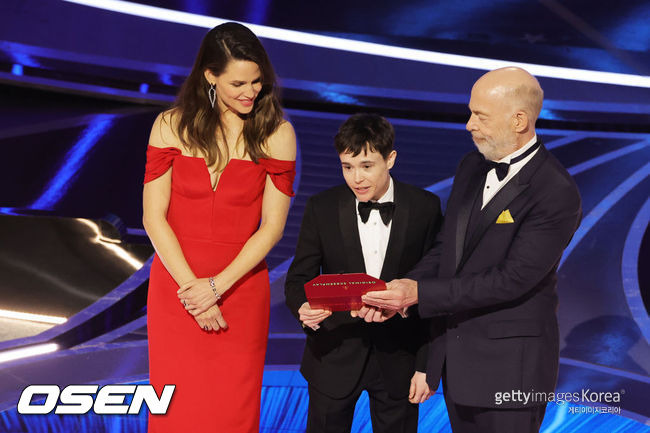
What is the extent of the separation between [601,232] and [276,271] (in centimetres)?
318

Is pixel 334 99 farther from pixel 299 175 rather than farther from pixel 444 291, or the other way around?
pixel 444 291

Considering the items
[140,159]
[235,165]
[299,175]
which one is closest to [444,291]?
[235,165]

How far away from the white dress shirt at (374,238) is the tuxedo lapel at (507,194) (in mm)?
385

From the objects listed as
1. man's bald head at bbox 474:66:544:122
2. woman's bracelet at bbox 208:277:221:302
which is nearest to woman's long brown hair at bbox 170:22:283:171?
woman's bracelet at bbox 208:277:221:302

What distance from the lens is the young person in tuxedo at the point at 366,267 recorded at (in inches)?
96.9

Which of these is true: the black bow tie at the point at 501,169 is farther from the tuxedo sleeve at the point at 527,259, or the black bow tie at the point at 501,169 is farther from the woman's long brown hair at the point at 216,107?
the woman's long brown hair at the point at 216,107

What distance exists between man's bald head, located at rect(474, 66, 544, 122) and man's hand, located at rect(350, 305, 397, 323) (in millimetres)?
781

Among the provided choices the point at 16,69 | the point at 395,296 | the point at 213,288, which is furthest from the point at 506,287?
the point at 16,69

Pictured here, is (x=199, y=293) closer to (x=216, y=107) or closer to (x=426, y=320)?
(x=216, y=107)

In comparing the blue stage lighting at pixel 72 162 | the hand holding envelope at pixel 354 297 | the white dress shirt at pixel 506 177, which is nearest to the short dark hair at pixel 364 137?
the white dress shirt at pixel 506 177

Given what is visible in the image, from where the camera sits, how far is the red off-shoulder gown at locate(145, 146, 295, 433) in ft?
8.14

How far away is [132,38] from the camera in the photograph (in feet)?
22.5

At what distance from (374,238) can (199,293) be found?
66cm

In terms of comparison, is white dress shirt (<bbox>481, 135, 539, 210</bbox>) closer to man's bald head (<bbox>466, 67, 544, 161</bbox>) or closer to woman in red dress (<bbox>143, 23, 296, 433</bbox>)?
man's bald head (<bbox>466, 67, 544, 161</bbox>)
